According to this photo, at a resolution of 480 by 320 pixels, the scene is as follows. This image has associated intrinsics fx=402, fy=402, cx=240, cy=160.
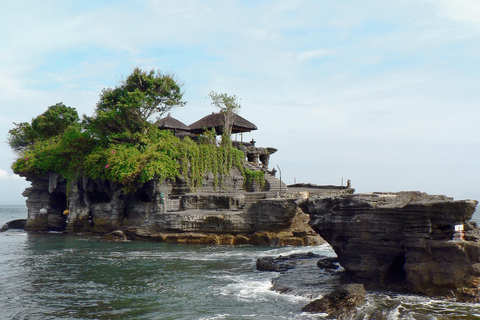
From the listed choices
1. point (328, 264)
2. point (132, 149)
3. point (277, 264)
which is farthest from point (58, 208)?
point (328, 264)

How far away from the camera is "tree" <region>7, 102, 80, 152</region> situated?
3494 centimetres

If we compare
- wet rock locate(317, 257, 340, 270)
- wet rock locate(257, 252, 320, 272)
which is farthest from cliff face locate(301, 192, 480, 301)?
wet rock locate(257, 252, 320, 272)

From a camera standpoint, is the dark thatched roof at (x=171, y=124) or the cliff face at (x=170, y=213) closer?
the cliff face at (x=170, y=213)

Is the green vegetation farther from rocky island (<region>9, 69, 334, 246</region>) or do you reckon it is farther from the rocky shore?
the rocky shore

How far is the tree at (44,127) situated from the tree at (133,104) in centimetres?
662

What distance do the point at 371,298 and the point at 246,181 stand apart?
2093 centimetres

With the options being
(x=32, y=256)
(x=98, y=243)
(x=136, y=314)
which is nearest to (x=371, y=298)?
(x=136, y=314)

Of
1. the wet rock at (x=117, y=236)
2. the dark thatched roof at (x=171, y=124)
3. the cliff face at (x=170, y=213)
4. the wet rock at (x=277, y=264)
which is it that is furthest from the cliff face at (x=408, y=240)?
the dark thatched roof at (x=171, y=124)

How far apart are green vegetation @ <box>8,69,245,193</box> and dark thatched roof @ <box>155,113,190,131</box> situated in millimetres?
2895

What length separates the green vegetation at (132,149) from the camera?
27.0 m

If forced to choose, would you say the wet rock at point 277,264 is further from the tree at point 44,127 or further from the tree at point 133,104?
the tree at point 44,127

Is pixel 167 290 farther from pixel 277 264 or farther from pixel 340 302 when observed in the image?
pixel 340 302

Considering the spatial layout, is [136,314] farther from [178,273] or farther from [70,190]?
[70,190]

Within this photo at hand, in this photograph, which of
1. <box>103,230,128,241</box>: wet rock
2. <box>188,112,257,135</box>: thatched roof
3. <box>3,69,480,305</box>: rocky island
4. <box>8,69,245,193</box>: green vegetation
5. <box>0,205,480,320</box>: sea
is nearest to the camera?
<box>0,205,480,320</box>: sea
